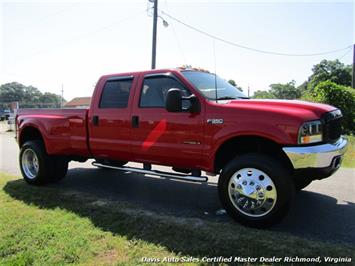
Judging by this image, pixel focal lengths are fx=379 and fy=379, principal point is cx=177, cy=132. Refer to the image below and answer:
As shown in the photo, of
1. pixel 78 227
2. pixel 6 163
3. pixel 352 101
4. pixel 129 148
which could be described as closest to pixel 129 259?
pixel 78 227

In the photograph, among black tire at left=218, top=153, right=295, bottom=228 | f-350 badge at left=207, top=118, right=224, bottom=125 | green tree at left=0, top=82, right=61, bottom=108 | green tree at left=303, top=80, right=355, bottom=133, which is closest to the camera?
black tire at left=218, top=153, right=295, bottom=228

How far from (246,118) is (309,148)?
0.80 m

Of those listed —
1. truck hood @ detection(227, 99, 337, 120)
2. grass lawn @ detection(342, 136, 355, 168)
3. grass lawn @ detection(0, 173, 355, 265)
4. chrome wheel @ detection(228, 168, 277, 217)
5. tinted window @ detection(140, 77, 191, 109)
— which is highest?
tinted window @ detection(140, 77, 191, 109)

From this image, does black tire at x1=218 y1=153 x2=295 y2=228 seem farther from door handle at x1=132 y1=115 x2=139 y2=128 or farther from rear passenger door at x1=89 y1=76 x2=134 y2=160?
rear passenger door at x1=89 y1=76 x2=134 y2=160

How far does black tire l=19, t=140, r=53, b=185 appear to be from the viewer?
6898mm

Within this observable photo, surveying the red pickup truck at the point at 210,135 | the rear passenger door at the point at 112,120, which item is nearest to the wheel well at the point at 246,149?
the red pickup truck at the point at 210,135

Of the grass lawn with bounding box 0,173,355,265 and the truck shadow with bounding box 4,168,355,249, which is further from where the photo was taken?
the truck shadow with bounding box 4,168,355,249

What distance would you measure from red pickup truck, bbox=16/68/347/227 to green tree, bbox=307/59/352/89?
57.5m

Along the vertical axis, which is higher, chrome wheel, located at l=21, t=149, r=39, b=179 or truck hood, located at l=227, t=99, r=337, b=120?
truck hood, located at l=227, t=99, r=337, b=120

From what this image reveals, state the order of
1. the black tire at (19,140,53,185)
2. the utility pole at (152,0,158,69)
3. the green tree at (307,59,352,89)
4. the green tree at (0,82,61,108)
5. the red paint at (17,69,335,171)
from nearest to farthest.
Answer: the red paint at (17,69,335,171), the black tire at (19,140,53,185), the utility pole at (152,0,158,69), the green tree at (307,59,352,89), the green tree at (0,82,61,108)

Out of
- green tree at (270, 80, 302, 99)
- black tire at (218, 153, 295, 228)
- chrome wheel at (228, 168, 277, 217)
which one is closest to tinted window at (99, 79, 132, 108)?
black tire at (218, 153, 295, 228)

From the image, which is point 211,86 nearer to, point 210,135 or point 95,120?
point 210,135

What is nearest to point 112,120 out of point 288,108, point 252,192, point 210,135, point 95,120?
point 95,120

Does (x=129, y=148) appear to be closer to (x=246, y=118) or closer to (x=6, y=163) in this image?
(x=246, y=118)
